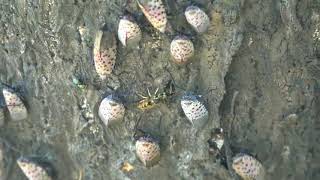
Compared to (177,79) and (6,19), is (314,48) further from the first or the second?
(6,19)

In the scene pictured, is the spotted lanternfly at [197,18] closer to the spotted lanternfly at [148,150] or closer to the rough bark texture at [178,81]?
the rough bark texture at [178,81]

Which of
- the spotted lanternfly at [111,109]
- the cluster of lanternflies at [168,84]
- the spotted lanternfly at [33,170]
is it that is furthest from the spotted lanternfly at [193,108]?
the spotted lanternfly at [33,170]

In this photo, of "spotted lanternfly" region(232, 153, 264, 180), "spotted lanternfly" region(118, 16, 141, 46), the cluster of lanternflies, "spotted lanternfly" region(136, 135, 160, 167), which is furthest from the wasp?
"spotted lanternfly" region(232, 153, 264, 180)

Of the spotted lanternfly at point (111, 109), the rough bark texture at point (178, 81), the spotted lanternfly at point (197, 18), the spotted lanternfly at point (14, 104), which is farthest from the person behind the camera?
the spotted lanternfly at point (14, 104)

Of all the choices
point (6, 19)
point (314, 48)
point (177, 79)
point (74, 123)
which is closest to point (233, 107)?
point (177, 79)

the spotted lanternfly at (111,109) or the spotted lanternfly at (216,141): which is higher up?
the spotted lanternfly at (111,109)

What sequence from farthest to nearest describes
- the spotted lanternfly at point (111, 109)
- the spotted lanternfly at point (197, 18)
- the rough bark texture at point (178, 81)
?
the spotted lanternfly at point (111, 109) → the rough bark texture at point (178, 81) → the spotted lanternfly at point (197, 18)

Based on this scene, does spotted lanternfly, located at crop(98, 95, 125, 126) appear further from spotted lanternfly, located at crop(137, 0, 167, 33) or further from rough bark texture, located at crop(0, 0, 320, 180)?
spotted lanternfly, located at crop(137, 0, 167, 33)
